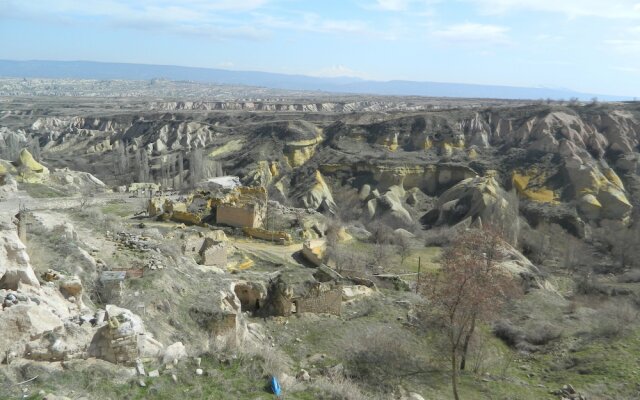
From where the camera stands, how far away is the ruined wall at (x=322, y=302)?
50.4 feet

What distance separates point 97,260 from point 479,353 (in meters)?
10.3

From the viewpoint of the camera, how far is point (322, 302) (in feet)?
51.3

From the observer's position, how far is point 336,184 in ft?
167

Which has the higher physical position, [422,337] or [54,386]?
[54,386]

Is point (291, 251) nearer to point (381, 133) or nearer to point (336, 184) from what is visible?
point (336, 184)

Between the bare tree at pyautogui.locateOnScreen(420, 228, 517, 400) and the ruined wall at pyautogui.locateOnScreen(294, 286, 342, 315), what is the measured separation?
3.45 m

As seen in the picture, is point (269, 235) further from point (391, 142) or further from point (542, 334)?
point (391, 142)

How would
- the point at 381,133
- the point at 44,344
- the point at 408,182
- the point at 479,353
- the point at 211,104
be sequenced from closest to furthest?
the point at 44,344
the point at 479,353
the point at 408,182
the point at 381,133
the point at 211,104

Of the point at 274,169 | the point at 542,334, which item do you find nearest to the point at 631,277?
the point at 542,334

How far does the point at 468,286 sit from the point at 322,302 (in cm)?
556

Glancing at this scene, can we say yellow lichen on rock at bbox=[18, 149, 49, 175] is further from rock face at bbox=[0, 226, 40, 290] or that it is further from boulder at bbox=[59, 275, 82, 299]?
rock face at bbox=[0, 226, 40, 290]

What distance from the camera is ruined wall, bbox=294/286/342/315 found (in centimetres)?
1537

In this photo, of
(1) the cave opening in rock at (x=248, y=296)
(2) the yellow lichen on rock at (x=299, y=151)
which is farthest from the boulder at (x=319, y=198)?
(1) the cave opening in rock at (x=248, y=296)

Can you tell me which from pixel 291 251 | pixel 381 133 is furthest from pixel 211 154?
pixel 291 251
